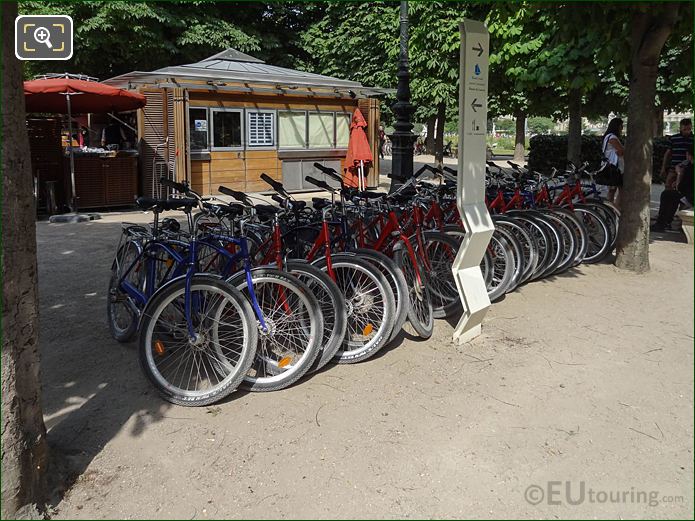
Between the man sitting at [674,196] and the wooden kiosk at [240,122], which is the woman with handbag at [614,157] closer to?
the man sitting at [674,196]

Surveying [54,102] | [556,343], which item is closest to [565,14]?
[556,343]

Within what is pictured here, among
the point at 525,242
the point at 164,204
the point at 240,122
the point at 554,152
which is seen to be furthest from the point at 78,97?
the point at 554,152

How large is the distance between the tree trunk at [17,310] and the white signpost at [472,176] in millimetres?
3007

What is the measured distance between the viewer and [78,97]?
1204cm

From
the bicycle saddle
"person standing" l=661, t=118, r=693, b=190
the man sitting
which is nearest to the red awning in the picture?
the bicycle saddle

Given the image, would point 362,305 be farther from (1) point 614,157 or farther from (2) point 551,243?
(1) point 614,157

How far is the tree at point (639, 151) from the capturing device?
6.92 metres

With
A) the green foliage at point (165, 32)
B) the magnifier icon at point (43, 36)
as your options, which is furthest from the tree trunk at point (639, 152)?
the green foliage at point (165, 32)

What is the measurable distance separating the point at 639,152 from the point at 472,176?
3092 millimetres

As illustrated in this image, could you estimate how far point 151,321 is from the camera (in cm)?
378

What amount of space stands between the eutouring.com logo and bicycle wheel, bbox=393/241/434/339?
197 cm

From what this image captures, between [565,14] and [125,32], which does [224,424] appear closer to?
[565,14]

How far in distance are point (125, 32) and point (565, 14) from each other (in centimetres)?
1839

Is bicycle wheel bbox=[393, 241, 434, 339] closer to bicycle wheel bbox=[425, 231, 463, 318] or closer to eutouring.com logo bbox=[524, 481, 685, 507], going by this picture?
bicycle wheel bbox=[425, 231, 463, 318]
